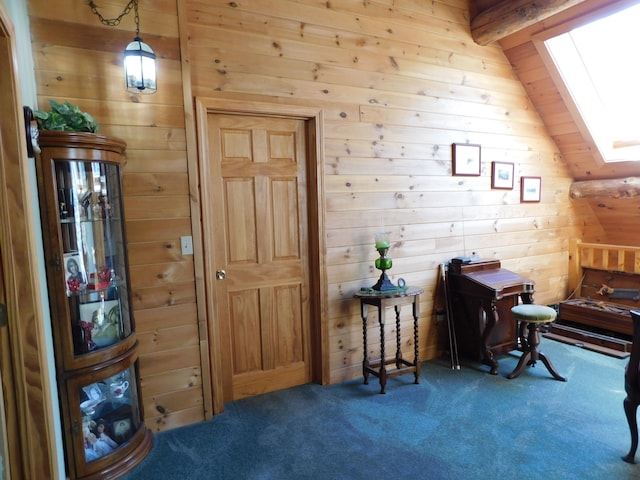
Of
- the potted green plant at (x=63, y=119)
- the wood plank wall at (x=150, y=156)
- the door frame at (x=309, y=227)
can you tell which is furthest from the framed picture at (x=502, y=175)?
the potted green plant at (x=63, y=119)

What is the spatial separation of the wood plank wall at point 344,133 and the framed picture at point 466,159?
7 centimetres

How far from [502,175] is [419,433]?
8.59ft

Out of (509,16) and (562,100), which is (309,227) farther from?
(562,100)

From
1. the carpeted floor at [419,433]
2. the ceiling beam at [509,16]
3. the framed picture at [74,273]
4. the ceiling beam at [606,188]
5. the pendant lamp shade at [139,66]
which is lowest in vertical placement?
the carpeted floor at [419,433]

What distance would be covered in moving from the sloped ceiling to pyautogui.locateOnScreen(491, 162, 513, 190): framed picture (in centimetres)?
78

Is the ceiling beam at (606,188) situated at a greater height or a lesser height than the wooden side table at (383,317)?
greater

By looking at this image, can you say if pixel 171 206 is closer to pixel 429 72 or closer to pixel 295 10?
pixel 295 10

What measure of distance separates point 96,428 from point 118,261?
90cm

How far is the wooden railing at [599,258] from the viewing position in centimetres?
417

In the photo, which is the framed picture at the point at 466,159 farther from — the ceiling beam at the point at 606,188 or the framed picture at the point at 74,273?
the framed picture at the point at 74,273

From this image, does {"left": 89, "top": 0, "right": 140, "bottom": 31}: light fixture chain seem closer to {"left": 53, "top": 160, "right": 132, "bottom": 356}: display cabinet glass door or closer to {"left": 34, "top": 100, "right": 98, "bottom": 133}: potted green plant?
{"left": 34, "top": 100, "right": 98, "bottom": 133}: potted green plant

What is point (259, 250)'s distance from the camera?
288cm

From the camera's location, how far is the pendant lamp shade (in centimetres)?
209

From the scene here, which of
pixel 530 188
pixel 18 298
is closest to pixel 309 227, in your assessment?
pixel 18 298
